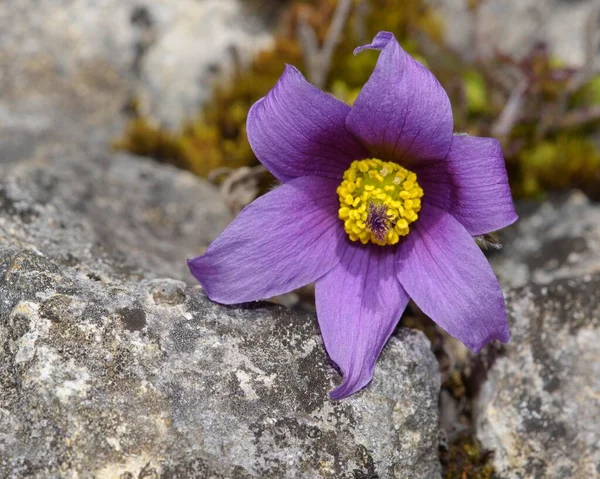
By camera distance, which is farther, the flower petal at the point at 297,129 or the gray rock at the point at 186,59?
the gray rock at the point at 186,59

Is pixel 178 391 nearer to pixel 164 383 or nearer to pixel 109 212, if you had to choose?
pixel 164 383

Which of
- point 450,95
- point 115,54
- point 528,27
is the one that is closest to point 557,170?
point 450,95

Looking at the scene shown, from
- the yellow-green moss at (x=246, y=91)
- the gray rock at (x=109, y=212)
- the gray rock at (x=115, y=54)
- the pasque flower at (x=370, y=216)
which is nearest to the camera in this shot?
the pasque flower at (x=370, y=216)

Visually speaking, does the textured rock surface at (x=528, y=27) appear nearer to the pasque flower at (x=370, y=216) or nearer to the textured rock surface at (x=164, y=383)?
the pasque flower at (x=370, y=216)

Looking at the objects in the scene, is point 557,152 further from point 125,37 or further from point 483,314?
point 125,37

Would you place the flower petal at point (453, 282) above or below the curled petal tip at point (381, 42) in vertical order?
below

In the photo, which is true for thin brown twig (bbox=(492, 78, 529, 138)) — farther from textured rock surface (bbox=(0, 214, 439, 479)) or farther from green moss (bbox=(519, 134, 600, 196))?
textured rock surface (bbox=(0, 214, 439, 479))

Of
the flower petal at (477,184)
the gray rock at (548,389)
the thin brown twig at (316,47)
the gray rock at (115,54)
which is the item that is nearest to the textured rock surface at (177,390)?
the gray rock at (548,389)
